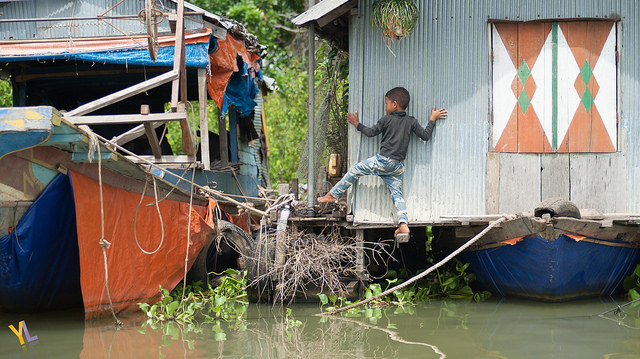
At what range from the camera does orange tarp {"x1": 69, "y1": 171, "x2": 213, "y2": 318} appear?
6.33 m

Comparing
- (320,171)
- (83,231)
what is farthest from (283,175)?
(83,231)

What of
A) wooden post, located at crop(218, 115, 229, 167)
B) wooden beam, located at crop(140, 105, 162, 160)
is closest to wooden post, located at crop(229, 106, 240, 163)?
wooden post, located at crop(218, 115, 229, 167)

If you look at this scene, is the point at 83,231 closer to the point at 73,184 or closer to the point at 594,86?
the point at 73,184

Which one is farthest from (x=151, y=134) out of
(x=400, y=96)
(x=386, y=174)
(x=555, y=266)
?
(x=555, y=266)

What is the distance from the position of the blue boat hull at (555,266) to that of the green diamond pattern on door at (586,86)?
1.57 meters

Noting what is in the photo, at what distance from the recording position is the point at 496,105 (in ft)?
25.1

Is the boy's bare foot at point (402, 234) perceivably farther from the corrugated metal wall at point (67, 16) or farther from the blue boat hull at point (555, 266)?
the corrugated metal wall at point (67, 16)

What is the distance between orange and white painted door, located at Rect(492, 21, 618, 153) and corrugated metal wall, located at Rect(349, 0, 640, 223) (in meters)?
0.13

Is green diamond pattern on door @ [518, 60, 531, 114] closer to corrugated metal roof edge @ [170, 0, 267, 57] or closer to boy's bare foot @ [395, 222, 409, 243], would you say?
boy's bare foot @ [395, 222, 409, 243]

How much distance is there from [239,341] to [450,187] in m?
3.10

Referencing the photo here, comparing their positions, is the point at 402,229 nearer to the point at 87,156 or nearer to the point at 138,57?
the point at 87,156

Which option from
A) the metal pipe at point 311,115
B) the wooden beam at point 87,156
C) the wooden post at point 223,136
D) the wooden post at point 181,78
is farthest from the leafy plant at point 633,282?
the wooden beam at point 87,156

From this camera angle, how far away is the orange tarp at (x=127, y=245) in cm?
633

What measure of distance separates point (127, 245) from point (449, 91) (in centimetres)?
397
